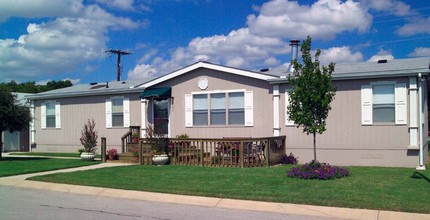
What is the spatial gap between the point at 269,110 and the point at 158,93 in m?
5.06

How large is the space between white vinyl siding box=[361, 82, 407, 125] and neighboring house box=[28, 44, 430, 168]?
0.03 metres

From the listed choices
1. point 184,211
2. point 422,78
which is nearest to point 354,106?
point 422,78

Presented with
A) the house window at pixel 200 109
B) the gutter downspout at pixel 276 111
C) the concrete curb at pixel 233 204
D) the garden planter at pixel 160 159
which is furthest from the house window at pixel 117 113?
the concrete curb at pixel 233 204

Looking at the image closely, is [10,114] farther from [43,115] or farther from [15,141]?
[15,141]

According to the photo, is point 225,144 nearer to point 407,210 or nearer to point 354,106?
point 354,106

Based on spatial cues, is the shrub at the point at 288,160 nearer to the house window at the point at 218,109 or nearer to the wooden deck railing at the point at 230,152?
the wooden deck railing at the point at 230,152

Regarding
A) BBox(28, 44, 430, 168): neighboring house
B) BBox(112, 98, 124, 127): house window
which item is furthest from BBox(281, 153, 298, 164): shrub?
BBox(112, 98, 124, 127): house window

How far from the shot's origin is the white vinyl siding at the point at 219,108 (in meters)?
18.3

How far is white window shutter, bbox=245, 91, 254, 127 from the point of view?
59.7 feet

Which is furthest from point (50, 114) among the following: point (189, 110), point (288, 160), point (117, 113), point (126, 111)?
point (288, 160)

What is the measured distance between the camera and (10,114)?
20547mm

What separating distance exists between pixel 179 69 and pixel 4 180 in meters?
8.57

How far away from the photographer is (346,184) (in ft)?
37.0

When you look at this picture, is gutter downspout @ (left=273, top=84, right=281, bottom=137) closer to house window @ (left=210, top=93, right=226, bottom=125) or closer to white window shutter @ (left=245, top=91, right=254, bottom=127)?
white window shutter @ (left=245, top=91, right=254, bottom=127)
